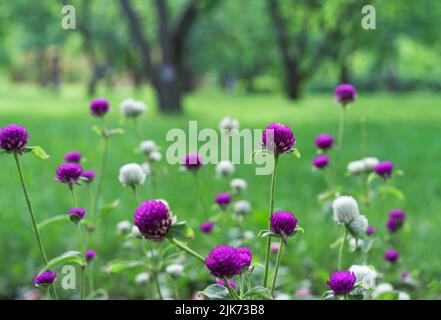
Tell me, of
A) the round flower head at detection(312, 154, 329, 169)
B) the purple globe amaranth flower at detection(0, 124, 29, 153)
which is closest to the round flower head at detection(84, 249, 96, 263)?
the purple globe amaranth flower at detection(0, 124, 29, 153)

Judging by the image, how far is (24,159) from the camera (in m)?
5.04

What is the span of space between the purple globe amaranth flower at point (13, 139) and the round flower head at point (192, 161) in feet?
2.07

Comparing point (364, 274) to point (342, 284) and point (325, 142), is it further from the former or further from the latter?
point (325, 142)

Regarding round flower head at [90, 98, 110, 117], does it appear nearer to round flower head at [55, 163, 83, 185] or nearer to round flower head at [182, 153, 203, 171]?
round flower head at [182, 153, 203, 171]

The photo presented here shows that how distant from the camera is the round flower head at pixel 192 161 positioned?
1633mm

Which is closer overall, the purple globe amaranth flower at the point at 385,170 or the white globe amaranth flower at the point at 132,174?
the white globe amaranth flower at the point at 132,174

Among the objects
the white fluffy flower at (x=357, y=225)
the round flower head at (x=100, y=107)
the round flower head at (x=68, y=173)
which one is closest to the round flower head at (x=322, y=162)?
the white fluffy flower at (x=357, y=225)

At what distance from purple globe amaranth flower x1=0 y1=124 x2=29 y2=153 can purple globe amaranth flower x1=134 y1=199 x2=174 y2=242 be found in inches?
14.1

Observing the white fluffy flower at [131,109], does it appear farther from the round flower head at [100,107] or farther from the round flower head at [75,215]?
the round flower head at [75,215]

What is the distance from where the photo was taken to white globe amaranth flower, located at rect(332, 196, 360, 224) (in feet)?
3.70

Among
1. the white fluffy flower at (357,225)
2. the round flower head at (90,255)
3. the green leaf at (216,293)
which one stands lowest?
the round flower head at (90,255)

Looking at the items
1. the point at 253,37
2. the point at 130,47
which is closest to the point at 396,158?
the point at 253,37
